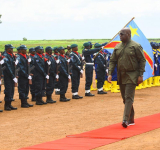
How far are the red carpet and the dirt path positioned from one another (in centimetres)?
25

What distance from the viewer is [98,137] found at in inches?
335

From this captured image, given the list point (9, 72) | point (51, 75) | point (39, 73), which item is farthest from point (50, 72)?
point (9, 72)

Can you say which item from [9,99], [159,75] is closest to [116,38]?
[9,99]

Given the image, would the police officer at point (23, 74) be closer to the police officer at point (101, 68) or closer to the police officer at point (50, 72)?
the police officer at point (50, 72)

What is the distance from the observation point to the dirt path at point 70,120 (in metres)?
8.30

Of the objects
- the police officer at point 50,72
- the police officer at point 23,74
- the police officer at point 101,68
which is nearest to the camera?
the police officer at point 23,74

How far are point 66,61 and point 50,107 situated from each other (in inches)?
93.1

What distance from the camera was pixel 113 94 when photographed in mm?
17859

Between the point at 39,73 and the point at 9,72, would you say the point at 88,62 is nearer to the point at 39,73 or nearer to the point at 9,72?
the point at 39,73

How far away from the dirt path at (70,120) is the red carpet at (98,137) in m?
0.25

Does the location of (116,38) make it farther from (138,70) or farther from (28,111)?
(138,70)

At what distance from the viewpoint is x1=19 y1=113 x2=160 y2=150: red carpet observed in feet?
25.5

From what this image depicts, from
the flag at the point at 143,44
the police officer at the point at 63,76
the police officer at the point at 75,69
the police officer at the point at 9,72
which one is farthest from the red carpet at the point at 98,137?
the police officer at the point at 75,69

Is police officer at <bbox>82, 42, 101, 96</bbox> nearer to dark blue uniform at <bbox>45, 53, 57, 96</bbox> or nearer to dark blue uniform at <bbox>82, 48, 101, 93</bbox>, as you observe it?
dark blue uniform at <bbox>82, 48, 101, 93</bbox>
